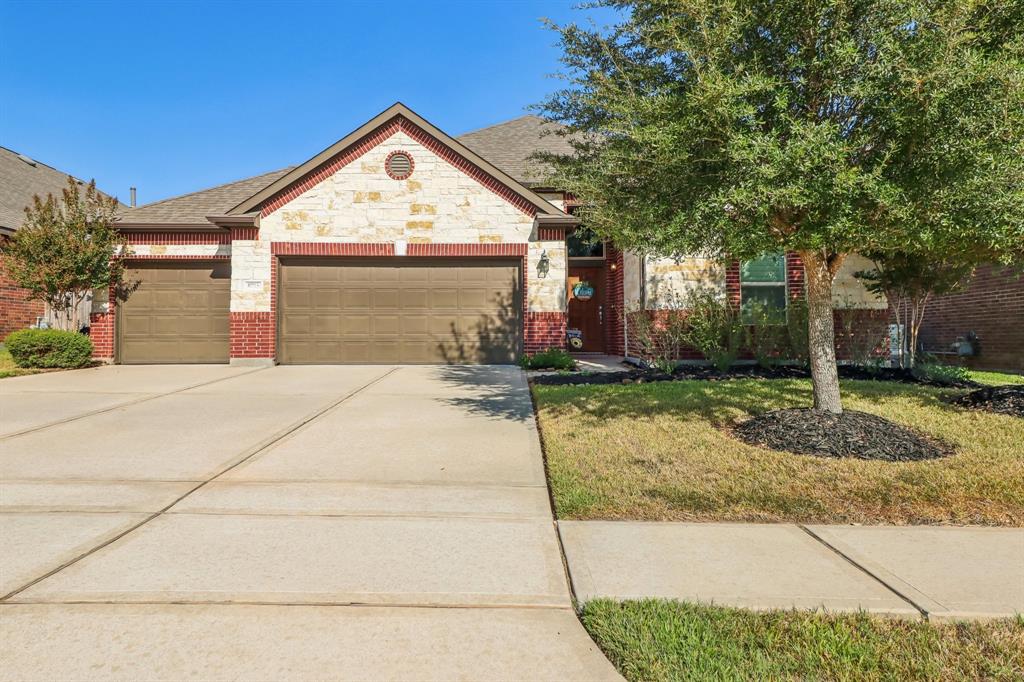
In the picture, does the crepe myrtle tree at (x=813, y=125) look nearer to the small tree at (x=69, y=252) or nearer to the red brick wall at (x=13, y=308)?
the small tree at (x=69, y=252)

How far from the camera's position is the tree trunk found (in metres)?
5.73

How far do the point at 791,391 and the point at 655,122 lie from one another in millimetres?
5005

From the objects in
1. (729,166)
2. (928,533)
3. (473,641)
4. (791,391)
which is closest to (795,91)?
(729,166)

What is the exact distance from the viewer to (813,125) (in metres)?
4.30

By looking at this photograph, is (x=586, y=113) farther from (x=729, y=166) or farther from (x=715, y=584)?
(x=715, y=584)

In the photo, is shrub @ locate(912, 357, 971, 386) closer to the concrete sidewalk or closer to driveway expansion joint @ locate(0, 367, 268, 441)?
the concrete sidewalk

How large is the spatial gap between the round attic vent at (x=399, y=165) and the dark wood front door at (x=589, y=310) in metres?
6.12

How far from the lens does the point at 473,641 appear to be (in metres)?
2.24

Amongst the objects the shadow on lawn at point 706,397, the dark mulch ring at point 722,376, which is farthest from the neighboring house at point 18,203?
the shadow on lawn at point 706,397

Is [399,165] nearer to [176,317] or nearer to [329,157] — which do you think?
[329,157]

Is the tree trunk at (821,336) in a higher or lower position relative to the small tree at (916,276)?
lower

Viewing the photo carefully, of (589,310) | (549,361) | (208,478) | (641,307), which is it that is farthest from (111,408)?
(589,310)

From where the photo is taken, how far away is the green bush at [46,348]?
1116cm

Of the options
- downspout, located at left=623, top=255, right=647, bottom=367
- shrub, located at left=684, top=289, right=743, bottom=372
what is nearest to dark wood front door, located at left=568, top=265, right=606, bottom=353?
downspout, located at left=623, top=255, right=647, bottom=367
